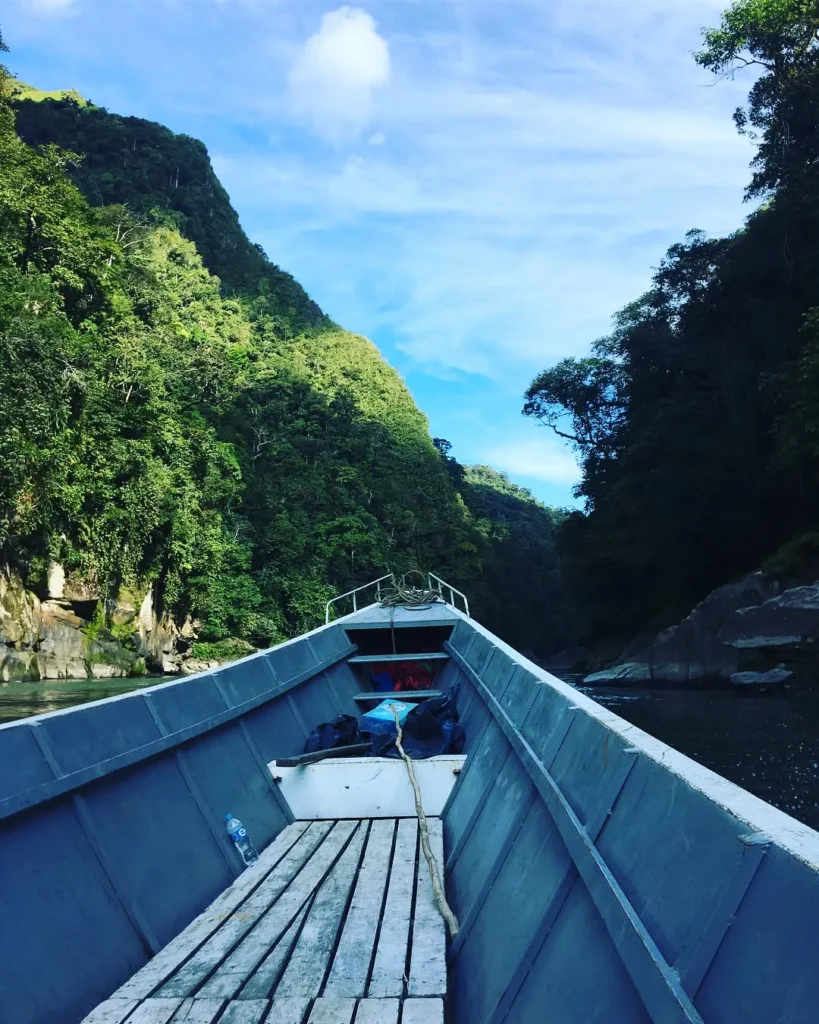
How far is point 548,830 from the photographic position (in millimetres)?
2229

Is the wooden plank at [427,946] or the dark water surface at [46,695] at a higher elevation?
the dark water surface at [46,695]

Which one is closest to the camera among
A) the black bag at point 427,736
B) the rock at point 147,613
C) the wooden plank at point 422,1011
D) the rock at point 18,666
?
the wooden plank at point 422,1011

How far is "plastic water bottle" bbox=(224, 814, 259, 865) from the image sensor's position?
3.32 m

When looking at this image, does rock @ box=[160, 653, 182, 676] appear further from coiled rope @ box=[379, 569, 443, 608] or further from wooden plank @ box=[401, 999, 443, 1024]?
wooden plank @ box=[401, 999, 443, 1024]

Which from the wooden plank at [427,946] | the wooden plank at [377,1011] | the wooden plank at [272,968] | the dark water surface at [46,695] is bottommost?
the wooden plank at [427,946]

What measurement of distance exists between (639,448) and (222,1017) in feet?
86.9

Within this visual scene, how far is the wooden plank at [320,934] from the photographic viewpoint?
2209mm

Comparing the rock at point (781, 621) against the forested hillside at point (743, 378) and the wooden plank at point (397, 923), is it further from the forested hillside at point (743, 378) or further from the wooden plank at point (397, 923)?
the wooden plank at point (397, 923)

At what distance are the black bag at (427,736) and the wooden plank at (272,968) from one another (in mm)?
1801

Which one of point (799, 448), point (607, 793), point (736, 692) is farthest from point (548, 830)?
point (799, 448)

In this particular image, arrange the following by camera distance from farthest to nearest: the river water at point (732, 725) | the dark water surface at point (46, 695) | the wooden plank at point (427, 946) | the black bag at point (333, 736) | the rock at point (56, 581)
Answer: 1. the rock at point (56, 581)
2. the dark water surface at point (46, 695)
3. the river water at point (732, 725)
4. the black bag at point (333, 736)
5. the wooden plank at point (427, 946)

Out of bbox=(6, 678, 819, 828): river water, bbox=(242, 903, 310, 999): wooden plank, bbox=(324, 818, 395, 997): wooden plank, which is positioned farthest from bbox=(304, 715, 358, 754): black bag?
bbox=(6, 678, 819, 828): river water

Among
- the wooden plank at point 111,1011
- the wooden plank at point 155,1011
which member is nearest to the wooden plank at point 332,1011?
the wooden plank at point 155,1011

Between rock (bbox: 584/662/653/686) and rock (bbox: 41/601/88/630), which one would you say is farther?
rock (bbox: 584/662/653/686)
